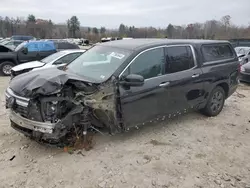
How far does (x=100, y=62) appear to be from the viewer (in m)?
4.45

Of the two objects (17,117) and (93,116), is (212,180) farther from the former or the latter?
(17,117)

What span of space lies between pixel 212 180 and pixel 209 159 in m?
0.56

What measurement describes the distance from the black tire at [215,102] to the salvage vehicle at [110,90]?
1.53 ft

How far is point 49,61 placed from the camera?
9398 mm

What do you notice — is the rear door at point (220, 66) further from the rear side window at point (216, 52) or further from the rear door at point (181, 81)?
the rear door at point (181, 81)

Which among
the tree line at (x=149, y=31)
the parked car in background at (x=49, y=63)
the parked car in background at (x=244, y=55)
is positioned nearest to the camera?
the parked car in background at (x=49, y=63)

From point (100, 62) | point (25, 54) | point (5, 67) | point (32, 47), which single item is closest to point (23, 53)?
point (25, 54)

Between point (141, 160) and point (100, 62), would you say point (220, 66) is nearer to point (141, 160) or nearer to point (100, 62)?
point (100, 62)

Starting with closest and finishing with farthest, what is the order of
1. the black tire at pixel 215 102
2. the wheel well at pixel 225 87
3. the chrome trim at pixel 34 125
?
the chrome trim at pixel 34 125, the black tire at pixel 215 102, the wheel well at pixel 225 87

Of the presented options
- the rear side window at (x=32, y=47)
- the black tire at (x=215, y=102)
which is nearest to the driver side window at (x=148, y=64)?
the black tire at (x=215, y=102)

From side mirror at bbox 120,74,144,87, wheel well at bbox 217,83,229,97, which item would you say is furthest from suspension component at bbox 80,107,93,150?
wheel well at bbox 217,83,229,97

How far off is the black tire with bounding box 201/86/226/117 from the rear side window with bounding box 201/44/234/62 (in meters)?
0.70

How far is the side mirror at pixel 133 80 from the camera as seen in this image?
376cm

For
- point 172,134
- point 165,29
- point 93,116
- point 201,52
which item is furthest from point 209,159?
point 165,29
